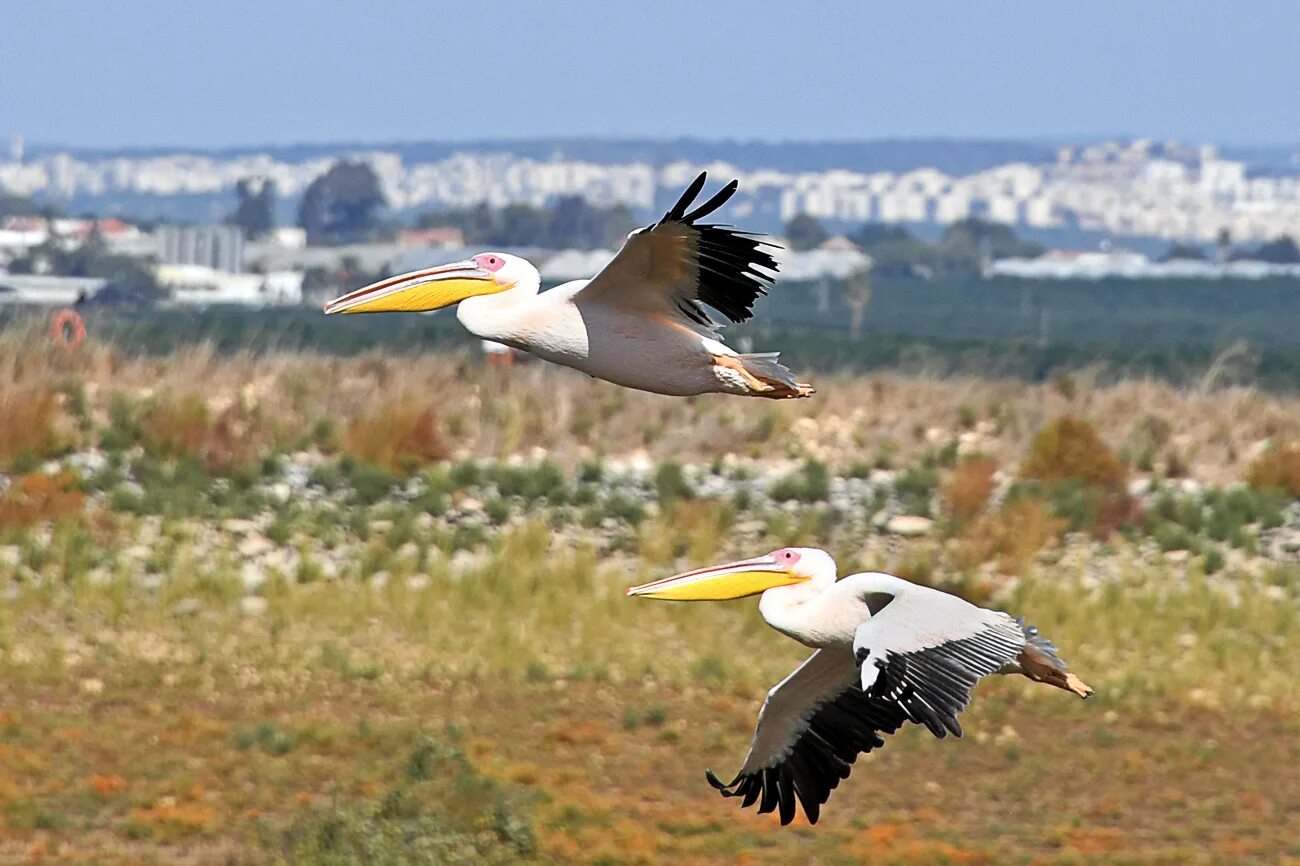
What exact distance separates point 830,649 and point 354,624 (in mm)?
10597

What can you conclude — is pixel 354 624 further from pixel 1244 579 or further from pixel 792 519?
pixel 1244 579

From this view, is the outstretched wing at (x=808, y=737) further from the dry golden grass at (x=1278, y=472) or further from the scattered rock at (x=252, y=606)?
the dry golden grass at (x=1278, y=472)

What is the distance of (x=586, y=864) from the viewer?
11.9 metres

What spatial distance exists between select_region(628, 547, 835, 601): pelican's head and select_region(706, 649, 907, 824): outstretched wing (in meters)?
0.45

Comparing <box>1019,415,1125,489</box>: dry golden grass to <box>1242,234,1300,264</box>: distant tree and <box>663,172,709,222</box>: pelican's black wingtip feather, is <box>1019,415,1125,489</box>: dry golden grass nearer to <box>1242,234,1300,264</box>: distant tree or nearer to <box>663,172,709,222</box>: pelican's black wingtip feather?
<box>663,172,709,222</box>: pelican's black wingtip feather

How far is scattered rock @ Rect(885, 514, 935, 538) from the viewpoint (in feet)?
70.3

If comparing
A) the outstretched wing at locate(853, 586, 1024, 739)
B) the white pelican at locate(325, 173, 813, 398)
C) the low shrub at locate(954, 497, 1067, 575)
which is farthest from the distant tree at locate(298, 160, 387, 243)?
the outstretched wing at locate(853, 586, 1024, 739)

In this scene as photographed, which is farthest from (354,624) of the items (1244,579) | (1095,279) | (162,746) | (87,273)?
(1095,279)

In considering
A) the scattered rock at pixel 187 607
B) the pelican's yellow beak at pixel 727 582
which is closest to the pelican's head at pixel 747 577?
the pelican's yellow beak at pixel 727 582

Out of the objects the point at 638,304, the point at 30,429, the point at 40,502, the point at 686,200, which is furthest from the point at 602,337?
the point at 30,429

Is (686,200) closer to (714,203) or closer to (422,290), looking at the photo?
(714,203)

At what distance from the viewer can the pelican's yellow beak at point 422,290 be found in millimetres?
6621

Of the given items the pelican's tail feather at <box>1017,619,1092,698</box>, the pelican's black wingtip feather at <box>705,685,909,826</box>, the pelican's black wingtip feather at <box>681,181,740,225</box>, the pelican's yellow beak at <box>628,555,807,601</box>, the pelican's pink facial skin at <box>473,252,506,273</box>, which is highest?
the pelican's black wingtip feather at <box>681,181,740,225</box>

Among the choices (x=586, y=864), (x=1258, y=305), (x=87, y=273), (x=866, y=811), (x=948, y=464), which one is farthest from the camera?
(x=1258, y=305)
